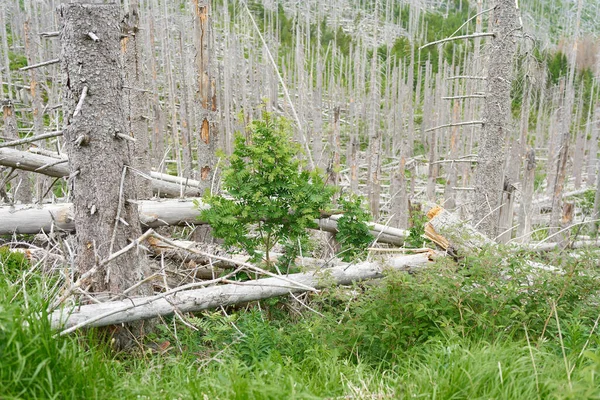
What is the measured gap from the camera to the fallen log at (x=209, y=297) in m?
3.56

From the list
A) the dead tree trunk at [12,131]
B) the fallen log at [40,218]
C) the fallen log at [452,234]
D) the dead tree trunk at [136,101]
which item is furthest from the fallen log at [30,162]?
the fallen log at [452,234]

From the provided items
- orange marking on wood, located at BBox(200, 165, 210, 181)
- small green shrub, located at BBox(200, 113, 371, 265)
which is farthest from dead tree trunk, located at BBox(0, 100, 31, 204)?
small green shrub, located at BBox(200, 113, 371, 265)

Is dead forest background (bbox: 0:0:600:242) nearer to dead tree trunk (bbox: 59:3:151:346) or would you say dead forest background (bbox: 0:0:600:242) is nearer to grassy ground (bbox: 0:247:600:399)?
dead tree trunk (bbox: 59:3:151:346)

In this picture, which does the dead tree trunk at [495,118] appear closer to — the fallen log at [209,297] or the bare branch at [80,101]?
the fallen log at [209,297]

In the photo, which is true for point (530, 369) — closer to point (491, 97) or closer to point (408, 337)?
point (408, 337)

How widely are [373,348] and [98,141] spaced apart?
103 inches

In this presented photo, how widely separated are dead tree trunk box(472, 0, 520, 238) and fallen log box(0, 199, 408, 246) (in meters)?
2.63

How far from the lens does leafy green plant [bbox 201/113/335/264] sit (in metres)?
4.89

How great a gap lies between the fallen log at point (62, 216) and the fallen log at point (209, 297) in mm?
629

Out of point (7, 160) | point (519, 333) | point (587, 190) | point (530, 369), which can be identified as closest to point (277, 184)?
point (519, 333)

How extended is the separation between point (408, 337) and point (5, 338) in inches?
102

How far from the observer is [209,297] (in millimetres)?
4312

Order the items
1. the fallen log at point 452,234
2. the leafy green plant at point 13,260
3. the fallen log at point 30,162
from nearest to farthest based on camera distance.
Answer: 1. the fallen log at point 452,234
2. the leafy green plant at point 13,260
3. the fallen log at point 30,162

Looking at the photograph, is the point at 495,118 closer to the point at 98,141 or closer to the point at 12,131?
the point at 98,141
